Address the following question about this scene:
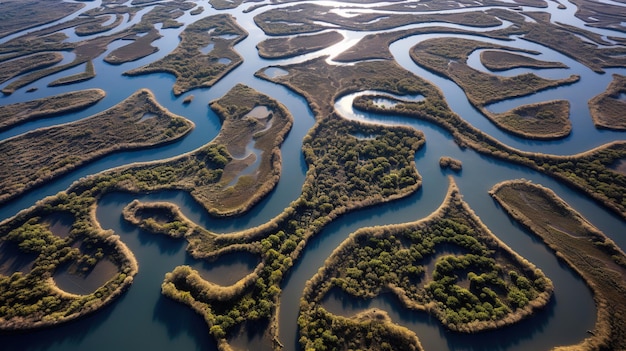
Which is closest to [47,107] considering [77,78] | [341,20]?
[77,78]

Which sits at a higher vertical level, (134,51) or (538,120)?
(538,120)

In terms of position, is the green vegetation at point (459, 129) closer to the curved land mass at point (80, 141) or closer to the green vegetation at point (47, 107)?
the curved land mass at point (80, 141)

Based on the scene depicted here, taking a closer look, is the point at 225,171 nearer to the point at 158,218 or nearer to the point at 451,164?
the point at 158,218

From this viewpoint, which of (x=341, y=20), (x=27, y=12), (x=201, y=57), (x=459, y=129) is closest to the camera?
(x=459, y=129)

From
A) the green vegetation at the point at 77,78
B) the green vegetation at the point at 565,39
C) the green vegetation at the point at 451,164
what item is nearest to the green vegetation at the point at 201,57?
the green vegetation at the point at 77,78

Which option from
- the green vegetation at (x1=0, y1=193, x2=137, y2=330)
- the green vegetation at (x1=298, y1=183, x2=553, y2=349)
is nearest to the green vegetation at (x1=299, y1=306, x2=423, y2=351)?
the green vegetation at (x1=298, y1=183, x2=553, y2=349)

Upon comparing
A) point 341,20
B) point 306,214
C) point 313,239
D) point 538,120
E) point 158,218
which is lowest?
point 158,218
